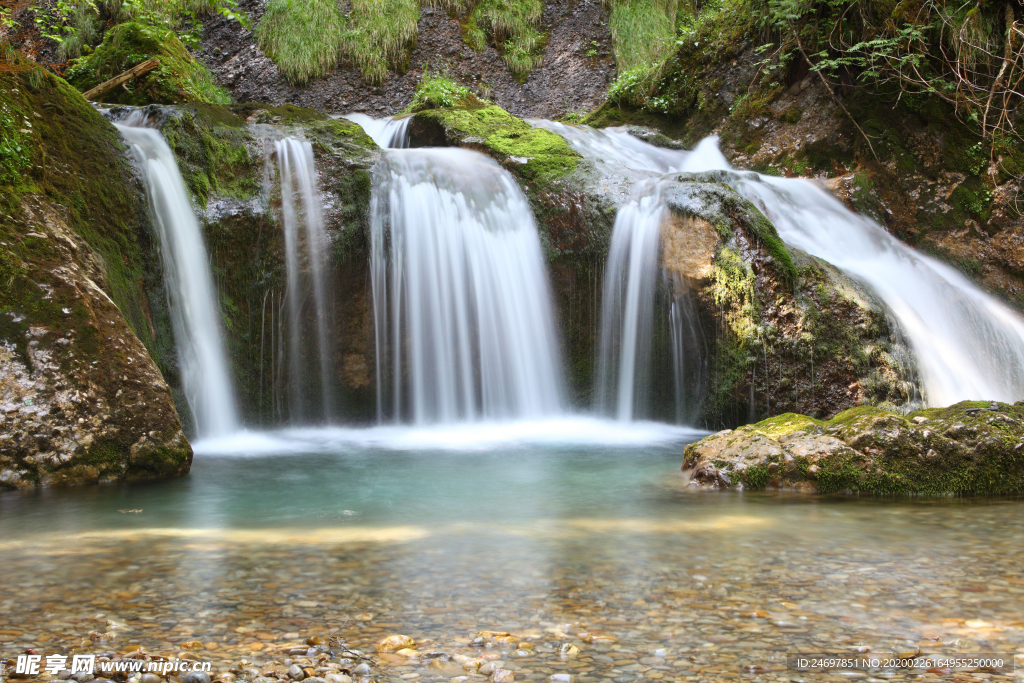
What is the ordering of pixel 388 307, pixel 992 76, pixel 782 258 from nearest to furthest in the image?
pixel 782 258 → pixel 388 307 → pixel 992 76

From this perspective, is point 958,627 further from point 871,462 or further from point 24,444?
point 24,444

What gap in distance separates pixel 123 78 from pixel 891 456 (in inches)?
369

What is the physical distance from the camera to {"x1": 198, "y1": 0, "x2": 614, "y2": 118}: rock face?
14.1m

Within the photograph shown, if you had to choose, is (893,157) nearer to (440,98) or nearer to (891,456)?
(440,98)

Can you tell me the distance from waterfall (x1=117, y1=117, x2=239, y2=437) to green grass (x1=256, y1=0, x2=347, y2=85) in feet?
25.9

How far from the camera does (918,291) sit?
809cm

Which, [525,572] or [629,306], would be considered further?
[629,306]

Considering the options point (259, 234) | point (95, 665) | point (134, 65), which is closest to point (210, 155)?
point (259, 234)

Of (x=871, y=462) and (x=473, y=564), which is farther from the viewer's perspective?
(x=871, y=462)

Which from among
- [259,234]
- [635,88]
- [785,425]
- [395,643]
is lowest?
[395,643]

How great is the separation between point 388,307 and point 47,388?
361 cm

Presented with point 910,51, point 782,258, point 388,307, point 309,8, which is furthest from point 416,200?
point 309,8

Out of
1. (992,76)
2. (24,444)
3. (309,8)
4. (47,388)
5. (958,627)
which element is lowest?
(958,627)

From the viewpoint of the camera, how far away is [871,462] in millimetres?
4324
